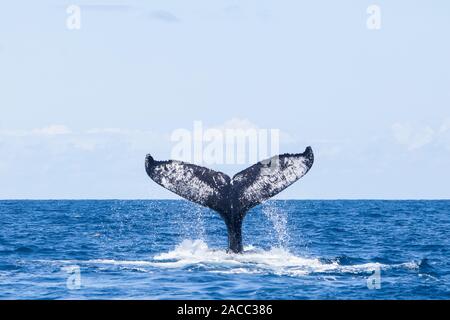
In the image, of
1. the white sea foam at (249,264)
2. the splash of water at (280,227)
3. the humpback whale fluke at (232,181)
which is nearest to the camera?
the humpback whale fluke at (232,181)

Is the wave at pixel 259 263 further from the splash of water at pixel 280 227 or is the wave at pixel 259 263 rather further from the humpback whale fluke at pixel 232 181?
the splash of water at pixel 280 227

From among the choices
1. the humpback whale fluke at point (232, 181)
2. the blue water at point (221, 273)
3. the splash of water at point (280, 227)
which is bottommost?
Result: the splash of water at point (280, 227)

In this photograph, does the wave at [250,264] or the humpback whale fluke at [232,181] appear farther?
the wave at [250,264]

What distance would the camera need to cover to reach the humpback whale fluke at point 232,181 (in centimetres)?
1395

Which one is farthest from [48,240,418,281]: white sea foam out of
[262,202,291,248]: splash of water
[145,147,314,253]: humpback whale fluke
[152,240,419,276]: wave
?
[262,202,291,248]: splash of water

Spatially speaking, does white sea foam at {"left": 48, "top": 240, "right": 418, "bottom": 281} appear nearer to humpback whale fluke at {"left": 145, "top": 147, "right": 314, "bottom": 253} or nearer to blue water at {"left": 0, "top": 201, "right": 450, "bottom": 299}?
blue water at {"left": 0, "top": 201, "right": 450, "bottom": 299}

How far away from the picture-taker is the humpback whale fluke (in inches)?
549

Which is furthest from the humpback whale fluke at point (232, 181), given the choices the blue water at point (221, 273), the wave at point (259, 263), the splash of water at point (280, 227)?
the splash of water at point (280, 227)

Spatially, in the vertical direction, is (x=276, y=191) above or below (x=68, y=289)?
above

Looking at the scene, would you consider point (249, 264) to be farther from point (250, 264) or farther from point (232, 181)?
point (232, 181)
